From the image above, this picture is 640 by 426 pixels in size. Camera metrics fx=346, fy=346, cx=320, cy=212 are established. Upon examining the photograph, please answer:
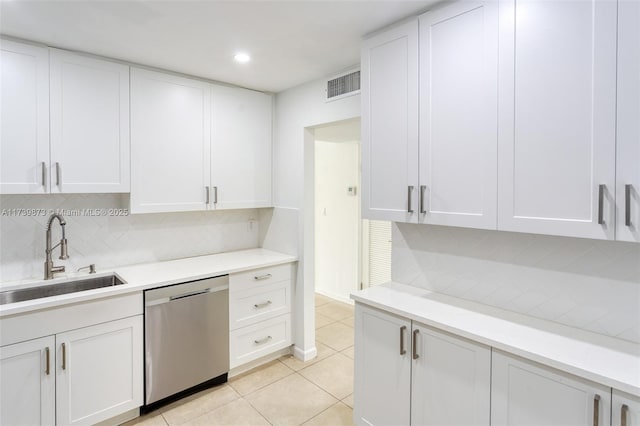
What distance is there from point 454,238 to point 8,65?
2.94m

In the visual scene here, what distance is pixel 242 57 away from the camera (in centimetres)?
249

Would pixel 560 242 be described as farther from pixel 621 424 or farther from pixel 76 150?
pixel 76 150

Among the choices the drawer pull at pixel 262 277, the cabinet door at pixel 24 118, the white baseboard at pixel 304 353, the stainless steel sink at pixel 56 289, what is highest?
the cabinet door at pixel 24 118

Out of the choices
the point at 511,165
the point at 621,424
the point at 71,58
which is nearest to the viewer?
the point at 621,424

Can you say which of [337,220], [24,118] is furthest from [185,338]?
[337,220]

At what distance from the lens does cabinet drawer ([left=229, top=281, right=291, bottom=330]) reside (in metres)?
2.87

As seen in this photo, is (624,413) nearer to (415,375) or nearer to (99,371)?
(415,375)

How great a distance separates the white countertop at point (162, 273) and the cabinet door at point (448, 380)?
1595 millimetres

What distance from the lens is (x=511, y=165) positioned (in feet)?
5.13

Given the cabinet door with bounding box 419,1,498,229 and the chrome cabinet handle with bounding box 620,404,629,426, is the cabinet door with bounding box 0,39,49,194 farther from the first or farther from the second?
the chrome cabinet handle with bounding box 620,404,629,426

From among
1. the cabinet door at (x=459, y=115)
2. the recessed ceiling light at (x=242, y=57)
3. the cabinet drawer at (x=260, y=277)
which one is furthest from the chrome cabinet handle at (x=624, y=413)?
the recessed ceiling light at (x=242, y=57)

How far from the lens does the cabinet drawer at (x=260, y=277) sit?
2.85m

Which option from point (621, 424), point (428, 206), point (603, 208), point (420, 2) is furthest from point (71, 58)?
point (621, 424)

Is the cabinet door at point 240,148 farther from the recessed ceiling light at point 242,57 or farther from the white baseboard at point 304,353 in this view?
the white baseboard at point 304,353
